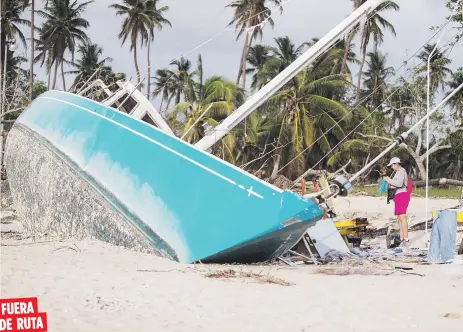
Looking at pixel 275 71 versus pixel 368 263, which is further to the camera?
pixel 275 71

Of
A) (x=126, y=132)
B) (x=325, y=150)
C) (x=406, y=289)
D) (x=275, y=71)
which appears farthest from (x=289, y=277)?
(x=275, y=71)

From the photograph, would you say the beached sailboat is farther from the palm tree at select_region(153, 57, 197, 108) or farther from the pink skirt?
the palm tree at select_region(153, 57, 197, 108)

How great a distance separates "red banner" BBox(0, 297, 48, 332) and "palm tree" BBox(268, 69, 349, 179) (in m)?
23.2

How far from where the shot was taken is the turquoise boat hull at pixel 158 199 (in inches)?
246

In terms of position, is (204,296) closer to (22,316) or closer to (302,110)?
(22,316)

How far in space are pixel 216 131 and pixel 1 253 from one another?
2.91 m

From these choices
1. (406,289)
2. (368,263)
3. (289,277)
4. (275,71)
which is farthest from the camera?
(275,71)

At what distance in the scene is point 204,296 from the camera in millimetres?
4926

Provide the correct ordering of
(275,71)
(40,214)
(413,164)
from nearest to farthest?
(40,214) < (275,71) < (413,164)

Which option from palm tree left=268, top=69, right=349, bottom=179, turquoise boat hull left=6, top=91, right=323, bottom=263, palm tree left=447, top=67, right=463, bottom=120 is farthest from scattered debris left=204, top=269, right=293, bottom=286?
palm tree left=268, top=69, right=349, bottom=179

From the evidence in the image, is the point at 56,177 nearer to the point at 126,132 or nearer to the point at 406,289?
the point at 126,132

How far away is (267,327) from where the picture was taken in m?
4.14

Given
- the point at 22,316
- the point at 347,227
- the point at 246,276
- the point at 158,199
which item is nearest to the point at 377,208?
the point at 347,227

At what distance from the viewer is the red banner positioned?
3818 mm
